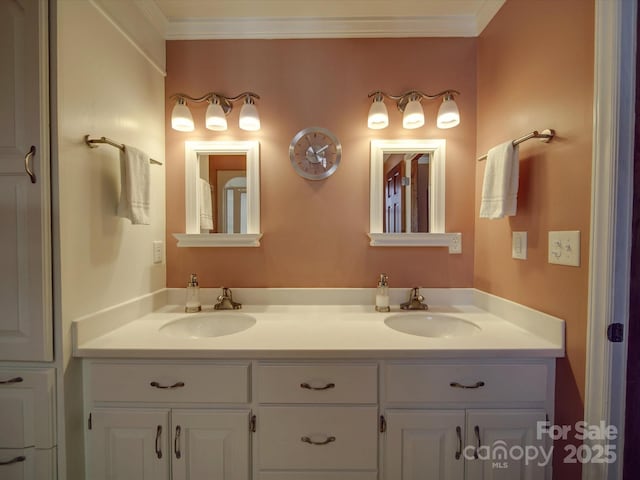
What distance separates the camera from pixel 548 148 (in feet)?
3.56

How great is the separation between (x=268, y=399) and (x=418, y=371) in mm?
575

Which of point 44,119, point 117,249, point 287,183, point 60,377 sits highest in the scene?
point 44,119

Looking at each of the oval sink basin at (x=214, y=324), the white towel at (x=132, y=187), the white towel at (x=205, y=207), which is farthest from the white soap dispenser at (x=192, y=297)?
the white towel at (x=132, y=187)

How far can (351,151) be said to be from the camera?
5.20ft

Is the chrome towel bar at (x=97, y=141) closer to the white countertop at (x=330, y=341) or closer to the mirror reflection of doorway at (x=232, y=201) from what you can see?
the mirror reflection of doorway at (x=232, y=201)

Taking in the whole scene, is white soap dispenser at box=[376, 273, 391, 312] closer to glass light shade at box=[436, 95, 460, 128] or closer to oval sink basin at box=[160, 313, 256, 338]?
oval sink basin at box=[160, 313, 256, 338]

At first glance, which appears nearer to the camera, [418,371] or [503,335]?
[418,371]

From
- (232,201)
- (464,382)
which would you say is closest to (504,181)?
(464,382)

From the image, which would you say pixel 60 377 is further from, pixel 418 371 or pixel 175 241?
pixel 418 371

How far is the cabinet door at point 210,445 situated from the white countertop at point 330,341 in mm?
246

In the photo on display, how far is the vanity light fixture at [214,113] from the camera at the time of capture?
4.87 feet

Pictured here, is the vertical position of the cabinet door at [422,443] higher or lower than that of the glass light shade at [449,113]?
lower

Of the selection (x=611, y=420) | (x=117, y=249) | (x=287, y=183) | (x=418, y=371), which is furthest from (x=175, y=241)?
(x=611, y=420)

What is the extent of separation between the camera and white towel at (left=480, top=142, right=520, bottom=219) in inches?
46.3
